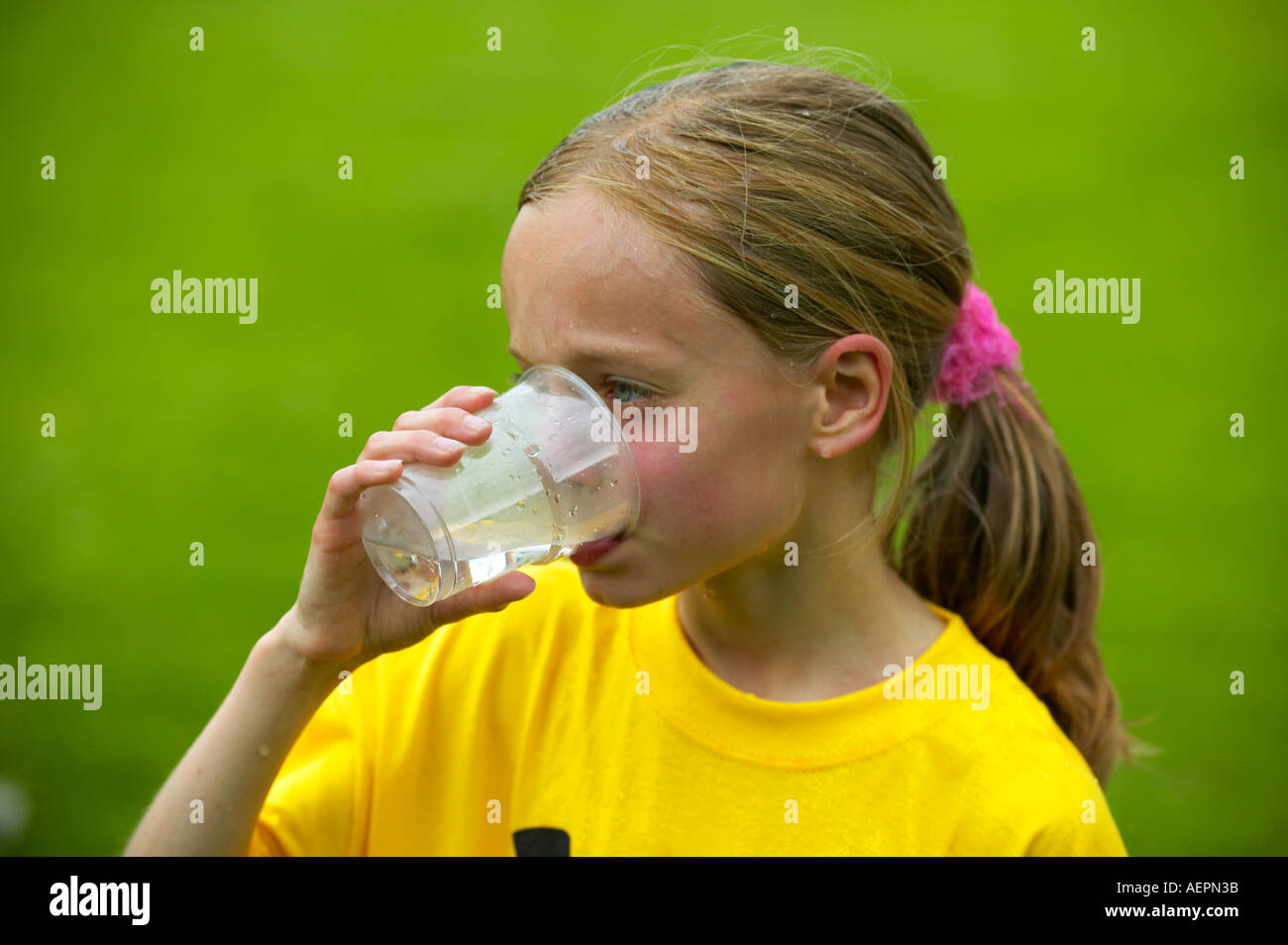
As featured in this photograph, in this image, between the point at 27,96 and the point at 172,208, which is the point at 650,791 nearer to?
the point at 172,208

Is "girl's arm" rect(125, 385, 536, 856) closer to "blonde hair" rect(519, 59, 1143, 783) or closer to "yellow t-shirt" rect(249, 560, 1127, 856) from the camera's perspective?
"yellow t-shirt" rect(249, 560, 1127, 856)

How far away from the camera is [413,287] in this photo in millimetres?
5656

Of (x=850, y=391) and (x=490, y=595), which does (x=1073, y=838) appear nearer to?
(x=850, y=391)

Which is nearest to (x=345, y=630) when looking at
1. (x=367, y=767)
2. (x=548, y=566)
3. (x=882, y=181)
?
(x=367, y=767)

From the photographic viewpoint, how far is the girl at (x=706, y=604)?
198 cm

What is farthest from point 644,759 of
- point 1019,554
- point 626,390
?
point 1019,554

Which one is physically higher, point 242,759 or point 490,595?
point 490,595

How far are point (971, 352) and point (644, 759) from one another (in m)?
0.95

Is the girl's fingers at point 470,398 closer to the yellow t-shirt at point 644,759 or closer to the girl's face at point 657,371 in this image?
the girl's face at point 657,371

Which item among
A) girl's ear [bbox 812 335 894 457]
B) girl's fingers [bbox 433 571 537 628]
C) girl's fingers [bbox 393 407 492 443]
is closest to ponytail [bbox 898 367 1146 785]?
girl's ear [bbox 812 335 894 457]

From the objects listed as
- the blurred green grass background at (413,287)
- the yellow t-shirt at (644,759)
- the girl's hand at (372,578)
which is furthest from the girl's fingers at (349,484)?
the blurred green grass background at (413,287)

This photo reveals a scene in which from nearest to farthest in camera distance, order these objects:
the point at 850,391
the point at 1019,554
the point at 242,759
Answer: the point at 242,759 < the point at 850,391 < the point at 1019,554

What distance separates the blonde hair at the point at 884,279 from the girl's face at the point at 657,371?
45 mm

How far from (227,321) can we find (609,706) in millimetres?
3986
